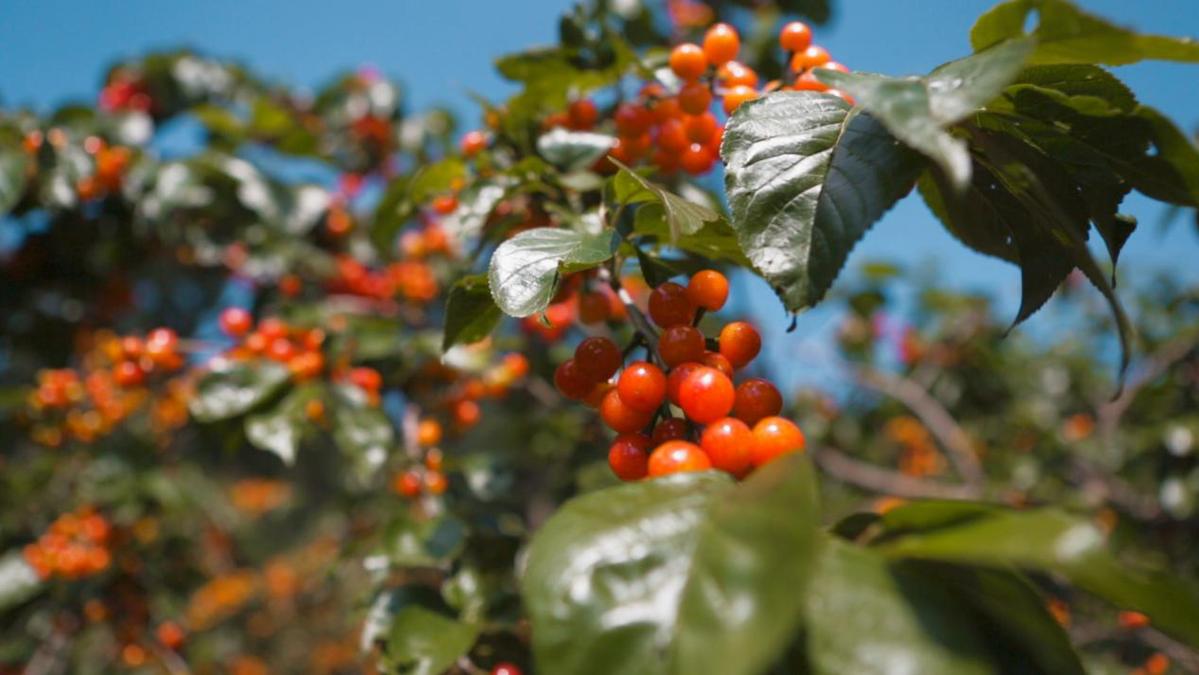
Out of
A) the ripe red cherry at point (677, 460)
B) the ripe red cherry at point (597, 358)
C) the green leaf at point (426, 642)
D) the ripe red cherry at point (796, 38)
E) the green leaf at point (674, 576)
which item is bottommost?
the green leaf at point (426, 642)

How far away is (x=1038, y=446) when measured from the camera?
3824mm

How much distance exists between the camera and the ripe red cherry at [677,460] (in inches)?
25.5

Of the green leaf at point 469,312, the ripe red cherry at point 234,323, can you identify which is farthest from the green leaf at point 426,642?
the ripe red cherry at point 234,323

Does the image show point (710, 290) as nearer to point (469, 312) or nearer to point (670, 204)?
point (670, 204)

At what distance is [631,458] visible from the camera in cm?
74

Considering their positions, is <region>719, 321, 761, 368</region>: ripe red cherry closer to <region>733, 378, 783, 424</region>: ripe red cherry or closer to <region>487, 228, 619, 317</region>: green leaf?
<region>733, 378, 783, 424</region>: ripe red cherry

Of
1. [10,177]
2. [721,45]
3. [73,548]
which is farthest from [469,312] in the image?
[73,548]

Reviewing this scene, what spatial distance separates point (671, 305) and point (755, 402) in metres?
0.16

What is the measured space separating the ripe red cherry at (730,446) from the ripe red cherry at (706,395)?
0.02m

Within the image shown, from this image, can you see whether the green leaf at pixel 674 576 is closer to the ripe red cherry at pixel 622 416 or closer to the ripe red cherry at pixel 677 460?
the ripe red cherry at pixel 677 460

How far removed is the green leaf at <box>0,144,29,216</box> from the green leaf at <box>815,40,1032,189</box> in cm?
236

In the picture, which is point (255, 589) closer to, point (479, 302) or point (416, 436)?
point (416, 436)

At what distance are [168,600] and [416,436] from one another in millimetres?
1647

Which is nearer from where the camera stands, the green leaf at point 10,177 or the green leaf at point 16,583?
the green leaf at point 10,177
